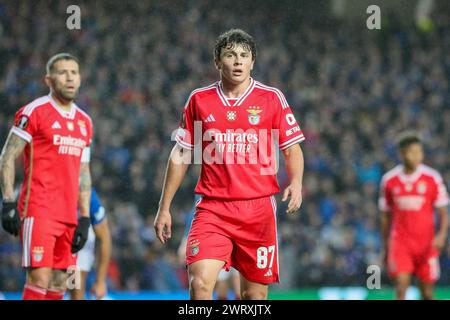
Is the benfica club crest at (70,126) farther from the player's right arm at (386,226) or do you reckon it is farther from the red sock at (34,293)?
the player's right arm at (386,226)

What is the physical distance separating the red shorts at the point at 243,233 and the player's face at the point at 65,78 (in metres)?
1.56

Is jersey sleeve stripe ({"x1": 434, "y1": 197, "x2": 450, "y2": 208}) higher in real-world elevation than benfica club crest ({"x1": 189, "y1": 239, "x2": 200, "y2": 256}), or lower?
higher

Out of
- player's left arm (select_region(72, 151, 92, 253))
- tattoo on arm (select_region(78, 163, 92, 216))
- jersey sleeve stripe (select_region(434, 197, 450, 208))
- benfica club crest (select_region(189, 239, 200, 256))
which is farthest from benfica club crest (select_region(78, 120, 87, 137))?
jersey sleeve stripe (select_region(434, 197, 450, 208))

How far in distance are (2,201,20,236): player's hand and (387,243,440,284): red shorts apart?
16.0 feet

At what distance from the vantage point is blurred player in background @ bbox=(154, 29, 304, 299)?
5480 millimetres

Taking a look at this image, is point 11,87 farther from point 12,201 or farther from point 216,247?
point 216,247

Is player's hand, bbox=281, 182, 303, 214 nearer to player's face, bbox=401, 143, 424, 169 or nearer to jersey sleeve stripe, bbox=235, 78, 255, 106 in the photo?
jersey sleeve stripe, bbox=235, 78, 255, 106

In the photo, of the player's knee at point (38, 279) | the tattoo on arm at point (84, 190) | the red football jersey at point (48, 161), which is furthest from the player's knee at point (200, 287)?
the tattoo on arm at point (84, 190)

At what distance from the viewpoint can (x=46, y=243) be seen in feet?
20.3

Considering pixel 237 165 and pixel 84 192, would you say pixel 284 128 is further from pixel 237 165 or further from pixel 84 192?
pixel 84 192

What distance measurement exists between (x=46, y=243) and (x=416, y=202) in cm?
483

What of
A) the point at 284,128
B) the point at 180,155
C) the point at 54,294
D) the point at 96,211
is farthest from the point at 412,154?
the point at 54,294

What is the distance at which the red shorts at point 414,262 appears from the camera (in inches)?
374
